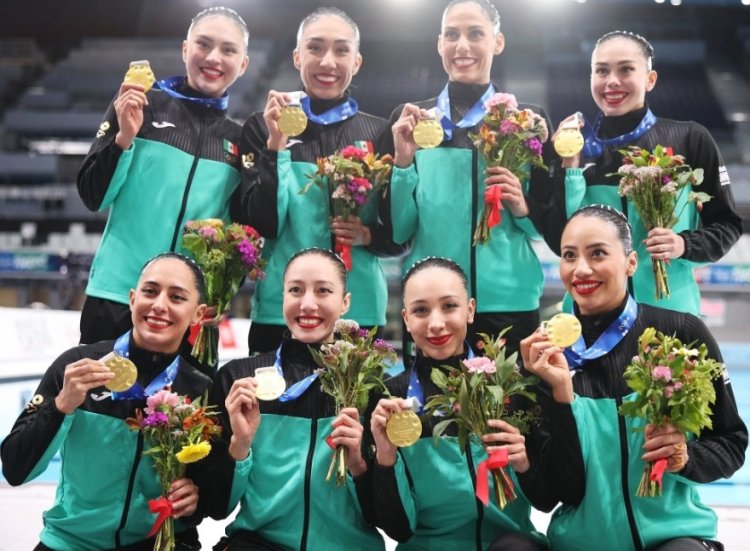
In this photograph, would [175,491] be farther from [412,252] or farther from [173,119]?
[173,119]

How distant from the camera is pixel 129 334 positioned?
3193 millimetres

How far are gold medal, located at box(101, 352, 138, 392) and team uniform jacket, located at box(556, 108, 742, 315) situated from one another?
195 cm

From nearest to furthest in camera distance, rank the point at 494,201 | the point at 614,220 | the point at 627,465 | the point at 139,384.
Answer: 1. the point at 627,465
2. the point at 614,220
3. the point at 139,384
4. the point at 494,201

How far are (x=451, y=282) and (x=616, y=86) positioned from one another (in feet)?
4.29

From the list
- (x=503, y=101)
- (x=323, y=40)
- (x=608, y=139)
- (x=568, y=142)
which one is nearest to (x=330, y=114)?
(x=323, y=40)

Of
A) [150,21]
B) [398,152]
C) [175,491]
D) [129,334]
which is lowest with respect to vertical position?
[175,491]

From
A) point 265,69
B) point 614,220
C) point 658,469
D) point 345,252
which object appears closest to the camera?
point 658,469

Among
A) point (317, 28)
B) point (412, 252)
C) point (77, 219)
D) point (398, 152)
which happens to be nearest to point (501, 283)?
point (412, 252)

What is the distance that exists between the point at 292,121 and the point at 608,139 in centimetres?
147

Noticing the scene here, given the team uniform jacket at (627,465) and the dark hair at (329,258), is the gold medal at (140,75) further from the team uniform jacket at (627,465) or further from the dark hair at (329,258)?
the team uniform jacket at (627,465)

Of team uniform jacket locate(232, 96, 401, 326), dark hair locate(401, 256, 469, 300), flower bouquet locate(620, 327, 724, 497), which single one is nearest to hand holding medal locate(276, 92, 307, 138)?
team uniform jacket locate(232, 96, 401, 326)

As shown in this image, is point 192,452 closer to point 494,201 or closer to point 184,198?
point 184,198

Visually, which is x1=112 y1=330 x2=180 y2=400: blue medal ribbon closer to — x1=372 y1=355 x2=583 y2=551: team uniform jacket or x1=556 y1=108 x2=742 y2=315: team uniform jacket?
x1=372 y1=355 x2=583 y2=551: team uniform jacket

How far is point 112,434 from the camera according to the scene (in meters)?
3.12
